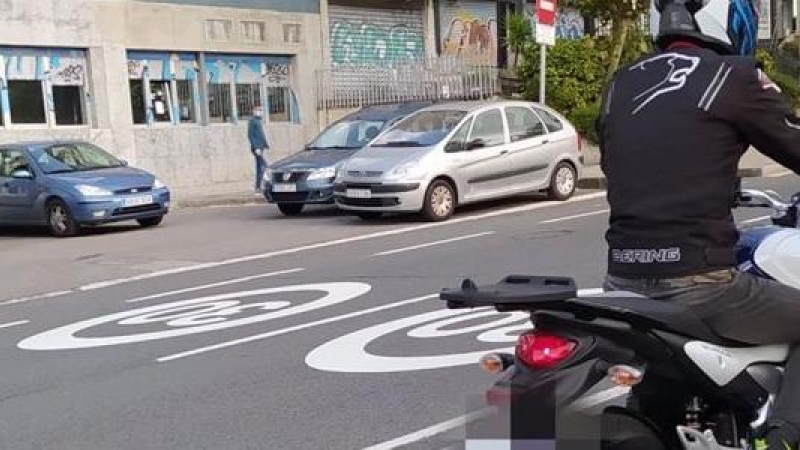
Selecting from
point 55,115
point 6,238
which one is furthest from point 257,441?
point 55,115

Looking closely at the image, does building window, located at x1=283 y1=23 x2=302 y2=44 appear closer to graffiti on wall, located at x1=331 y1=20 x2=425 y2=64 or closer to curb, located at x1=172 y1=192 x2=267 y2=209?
graffiti on wall, located at x1=331 y1=20 x2=425 y2=64

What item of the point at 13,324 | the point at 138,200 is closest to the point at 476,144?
the point at 138,200

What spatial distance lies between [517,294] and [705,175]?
0.83 meters

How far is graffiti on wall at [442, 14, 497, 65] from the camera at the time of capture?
30500mm

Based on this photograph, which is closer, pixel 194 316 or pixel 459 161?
pixel 194 316

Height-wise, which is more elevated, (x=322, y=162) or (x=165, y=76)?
(x=165, y=76)

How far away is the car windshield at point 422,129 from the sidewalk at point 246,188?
9.13ft

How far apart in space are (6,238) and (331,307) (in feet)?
32.3

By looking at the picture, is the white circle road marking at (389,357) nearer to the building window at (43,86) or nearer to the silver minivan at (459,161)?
the silver minivan at (459,161)

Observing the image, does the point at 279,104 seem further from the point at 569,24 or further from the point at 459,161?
the point at 459,161

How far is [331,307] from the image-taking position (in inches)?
332

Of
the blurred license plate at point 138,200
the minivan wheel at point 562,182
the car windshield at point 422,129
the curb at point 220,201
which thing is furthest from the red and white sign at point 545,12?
the blurred license plate at point 138,200

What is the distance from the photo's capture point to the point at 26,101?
21.5 metres

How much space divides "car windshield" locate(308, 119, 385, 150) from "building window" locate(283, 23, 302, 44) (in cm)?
880
